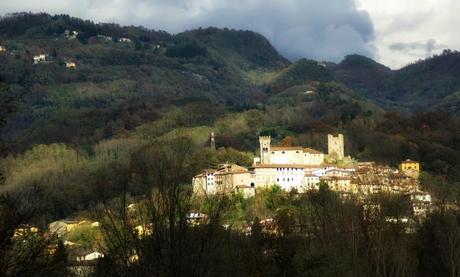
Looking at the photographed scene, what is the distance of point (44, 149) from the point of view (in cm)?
12056

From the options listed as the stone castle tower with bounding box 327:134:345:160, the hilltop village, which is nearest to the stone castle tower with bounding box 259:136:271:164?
the hilltop village

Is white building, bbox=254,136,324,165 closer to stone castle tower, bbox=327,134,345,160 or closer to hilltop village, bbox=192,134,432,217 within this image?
hilltop village, bbox=192,134,432,217

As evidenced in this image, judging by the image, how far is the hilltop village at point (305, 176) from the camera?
73.3 metres

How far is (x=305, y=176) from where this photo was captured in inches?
3118

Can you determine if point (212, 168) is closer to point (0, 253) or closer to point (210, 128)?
point (210, 128)

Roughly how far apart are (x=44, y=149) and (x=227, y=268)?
10172 centimetres

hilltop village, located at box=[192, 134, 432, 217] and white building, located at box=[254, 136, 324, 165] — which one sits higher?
white building, located at box=[254, 136, 324, 165]

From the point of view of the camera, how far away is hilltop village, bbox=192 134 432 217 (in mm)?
73312

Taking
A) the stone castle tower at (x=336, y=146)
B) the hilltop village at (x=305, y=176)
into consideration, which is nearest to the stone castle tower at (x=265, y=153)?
the hilltop village at (x=305, y=176)

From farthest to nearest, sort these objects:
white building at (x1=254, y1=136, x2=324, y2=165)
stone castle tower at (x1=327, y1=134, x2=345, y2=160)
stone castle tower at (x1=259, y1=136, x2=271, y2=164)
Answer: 1. stone castle tower at (x1=327, y1=134, x2=345, y2=160)
2. stone castle tower at (x1=259, y1=136, x2=271, y2=164)
3. white building at (x1=254, y1=136, x2=324, y2=165)

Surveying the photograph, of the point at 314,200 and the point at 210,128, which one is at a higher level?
the point at 210,128

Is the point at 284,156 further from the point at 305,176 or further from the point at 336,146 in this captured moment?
the point at 336,146

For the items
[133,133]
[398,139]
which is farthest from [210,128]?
[398,139]

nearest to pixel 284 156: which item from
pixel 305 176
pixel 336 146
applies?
pixel 305 176
